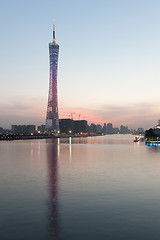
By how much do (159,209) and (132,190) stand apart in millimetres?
8101

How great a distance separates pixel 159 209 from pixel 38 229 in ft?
32.5

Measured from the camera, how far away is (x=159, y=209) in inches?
877

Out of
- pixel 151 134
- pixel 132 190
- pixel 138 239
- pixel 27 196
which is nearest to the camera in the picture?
pixel 138 239

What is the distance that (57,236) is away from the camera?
16.0 metres

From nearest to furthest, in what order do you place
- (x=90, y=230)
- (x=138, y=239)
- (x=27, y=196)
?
(x=138, y=239) < (x=90, y=230) < (x=27, y=196)

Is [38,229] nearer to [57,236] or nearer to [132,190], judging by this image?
[57,236]

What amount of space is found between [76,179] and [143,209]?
659 inches

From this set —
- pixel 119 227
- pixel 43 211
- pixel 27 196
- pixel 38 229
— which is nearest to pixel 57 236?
pixel 38 229

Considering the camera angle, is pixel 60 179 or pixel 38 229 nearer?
pixel 38 229

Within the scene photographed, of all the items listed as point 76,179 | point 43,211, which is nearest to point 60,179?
point 76,179

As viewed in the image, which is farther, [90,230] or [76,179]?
[76,179]

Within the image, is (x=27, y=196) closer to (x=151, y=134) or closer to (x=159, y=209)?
(x=159, y=209)

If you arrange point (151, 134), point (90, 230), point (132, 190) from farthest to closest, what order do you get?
point (151, 134)
point (132, 190)
point (90, 230)

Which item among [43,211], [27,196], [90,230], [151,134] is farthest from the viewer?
[151,134]
